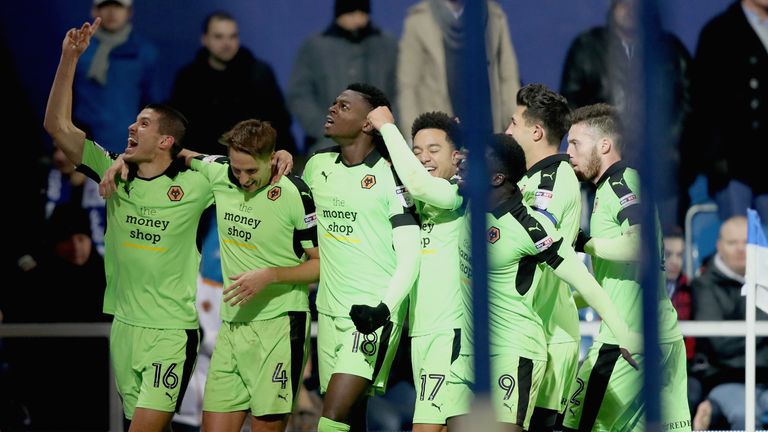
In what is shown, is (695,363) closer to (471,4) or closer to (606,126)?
(606,126)

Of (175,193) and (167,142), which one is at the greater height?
(167,142)

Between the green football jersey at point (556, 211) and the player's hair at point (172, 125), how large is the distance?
1917 mm

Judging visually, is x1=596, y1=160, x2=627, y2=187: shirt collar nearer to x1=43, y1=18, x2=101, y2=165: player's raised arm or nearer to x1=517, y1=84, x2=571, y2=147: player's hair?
x1=517, y1=84, x2=571, y2=147: player's hair

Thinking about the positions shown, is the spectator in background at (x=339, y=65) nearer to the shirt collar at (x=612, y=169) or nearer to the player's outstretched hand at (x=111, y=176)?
the player's outstretched hand at (x=111, y=176)

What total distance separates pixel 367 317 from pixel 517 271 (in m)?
0.77

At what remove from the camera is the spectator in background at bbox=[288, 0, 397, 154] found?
9.48 m

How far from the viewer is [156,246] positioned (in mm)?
7188

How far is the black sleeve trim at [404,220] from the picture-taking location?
22.3ft

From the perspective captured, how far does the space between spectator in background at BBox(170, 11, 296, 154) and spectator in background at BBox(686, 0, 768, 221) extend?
9.82 ft

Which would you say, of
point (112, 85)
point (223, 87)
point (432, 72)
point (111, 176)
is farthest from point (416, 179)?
point (112, 85)

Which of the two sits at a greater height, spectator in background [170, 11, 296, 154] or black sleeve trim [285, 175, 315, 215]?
spectator in background [170, 11, 296, 154]

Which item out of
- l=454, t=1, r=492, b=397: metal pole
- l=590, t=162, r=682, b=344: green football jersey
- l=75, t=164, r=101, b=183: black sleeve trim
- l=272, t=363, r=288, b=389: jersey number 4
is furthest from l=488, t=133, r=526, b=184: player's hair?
l=454, t=1, r=492, b=397: metal pole

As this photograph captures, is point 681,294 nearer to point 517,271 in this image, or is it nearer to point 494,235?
point 517,271

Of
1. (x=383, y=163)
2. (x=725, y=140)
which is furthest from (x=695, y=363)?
(x=383, y=163)
